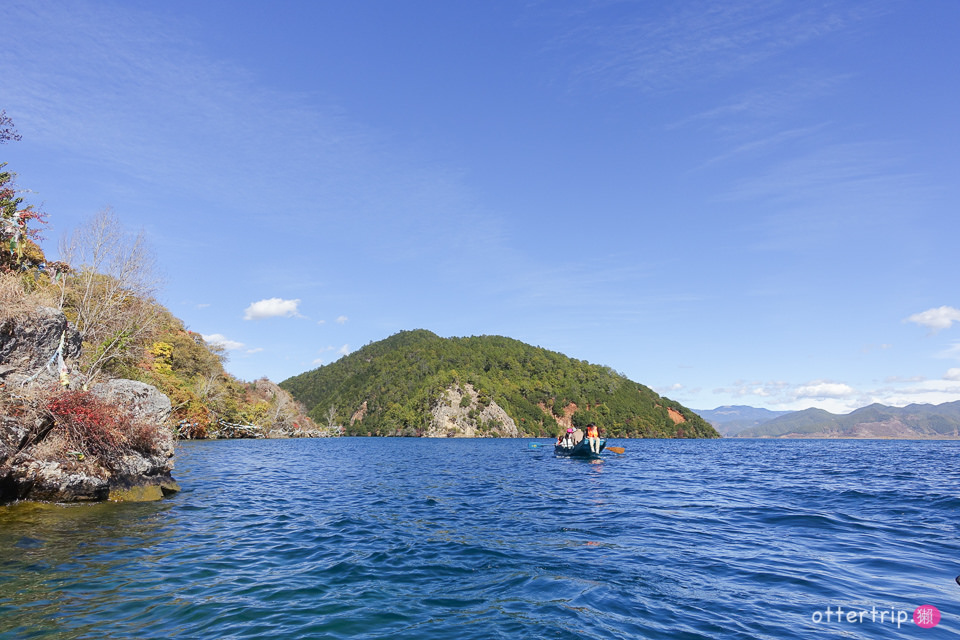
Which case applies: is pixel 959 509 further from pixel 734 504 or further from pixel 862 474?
pixel 862 474

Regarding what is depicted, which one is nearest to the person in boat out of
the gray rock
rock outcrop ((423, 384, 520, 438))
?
the gray rock

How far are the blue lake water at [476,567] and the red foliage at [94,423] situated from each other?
5.86 ft

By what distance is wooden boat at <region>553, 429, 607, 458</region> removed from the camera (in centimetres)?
3700

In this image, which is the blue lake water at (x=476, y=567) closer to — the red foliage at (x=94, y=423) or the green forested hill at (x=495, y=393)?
the red foliage at (x=94, y=423)

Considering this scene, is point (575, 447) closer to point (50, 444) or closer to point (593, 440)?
point (593, 440)

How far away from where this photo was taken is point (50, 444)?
45.8ft

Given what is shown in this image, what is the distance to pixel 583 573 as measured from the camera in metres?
8.98

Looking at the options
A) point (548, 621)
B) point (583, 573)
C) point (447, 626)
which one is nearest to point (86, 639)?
point (447, 626)

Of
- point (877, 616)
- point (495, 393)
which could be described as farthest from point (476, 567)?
point (495, 393)

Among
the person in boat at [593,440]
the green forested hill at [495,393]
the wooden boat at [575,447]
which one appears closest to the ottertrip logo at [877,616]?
the person in boat at [593,440]

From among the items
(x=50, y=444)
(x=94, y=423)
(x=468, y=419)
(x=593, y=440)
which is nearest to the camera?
(x=50, y=444)

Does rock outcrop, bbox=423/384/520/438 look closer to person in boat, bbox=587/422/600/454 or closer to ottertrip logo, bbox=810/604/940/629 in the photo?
person in boat, bbox=587/422/600/454

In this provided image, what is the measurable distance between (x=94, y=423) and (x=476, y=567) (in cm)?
1240

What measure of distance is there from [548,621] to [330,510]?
10.5 meters
